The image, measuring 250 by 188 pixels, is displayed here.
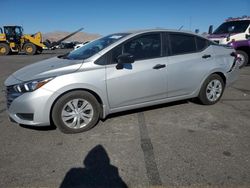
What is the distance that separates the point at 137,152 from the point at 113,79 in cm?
132

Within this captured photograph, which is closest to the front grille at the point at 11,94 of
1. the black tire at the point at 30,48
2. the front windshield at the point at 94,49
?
the front windshield at the point at 94,49

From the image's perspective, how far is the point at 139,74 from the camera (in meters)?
4.52

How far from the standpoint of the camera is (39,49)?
1085 inches

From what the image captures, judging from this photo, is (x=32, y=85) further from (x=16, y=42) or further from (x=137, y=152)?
(x=16, y=42)

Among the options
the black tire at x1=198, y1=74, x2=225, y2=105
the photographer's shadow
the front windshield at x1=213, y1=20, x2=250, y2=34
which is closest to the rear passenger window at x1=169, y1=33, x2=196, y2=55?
the black tire at x1=198, y1=74, x2=225, y2=105

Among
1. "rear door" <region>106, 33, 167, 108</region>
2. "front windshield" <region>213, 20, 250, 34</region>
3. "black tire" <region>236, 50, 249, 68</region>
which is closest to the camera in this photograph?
"rear door" <region>106, 33, 167, 108</region>

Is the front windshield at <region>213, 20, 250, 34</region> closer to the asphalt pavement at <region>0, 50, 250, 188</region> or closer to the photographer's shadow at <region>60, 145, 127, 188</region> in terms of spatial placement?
the asphalt pavement at <region>0, 50, 250, 188</region>

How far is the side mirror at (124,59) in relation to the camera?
4.25 meters

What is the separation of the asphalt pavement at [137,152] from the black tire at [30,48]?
2240 cm

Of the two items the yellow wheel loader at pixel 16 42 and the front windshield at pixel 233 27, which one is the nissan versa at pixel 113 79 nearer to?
the front windshield at pixel 233 27

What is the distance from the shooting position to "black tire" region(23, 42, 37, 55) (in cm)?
2603

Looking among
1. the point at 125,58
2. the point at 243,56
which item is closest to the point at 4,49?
the point at 243,56

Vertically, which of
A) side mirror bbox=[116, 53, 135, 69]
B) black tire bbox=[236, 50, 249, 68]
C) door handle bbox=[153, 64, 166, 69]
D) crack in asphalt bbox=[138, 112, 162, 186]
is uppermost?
side mirror bbox=[116, 53, 135, 69]

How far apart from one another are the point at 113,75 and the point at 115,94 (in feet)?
1.08
